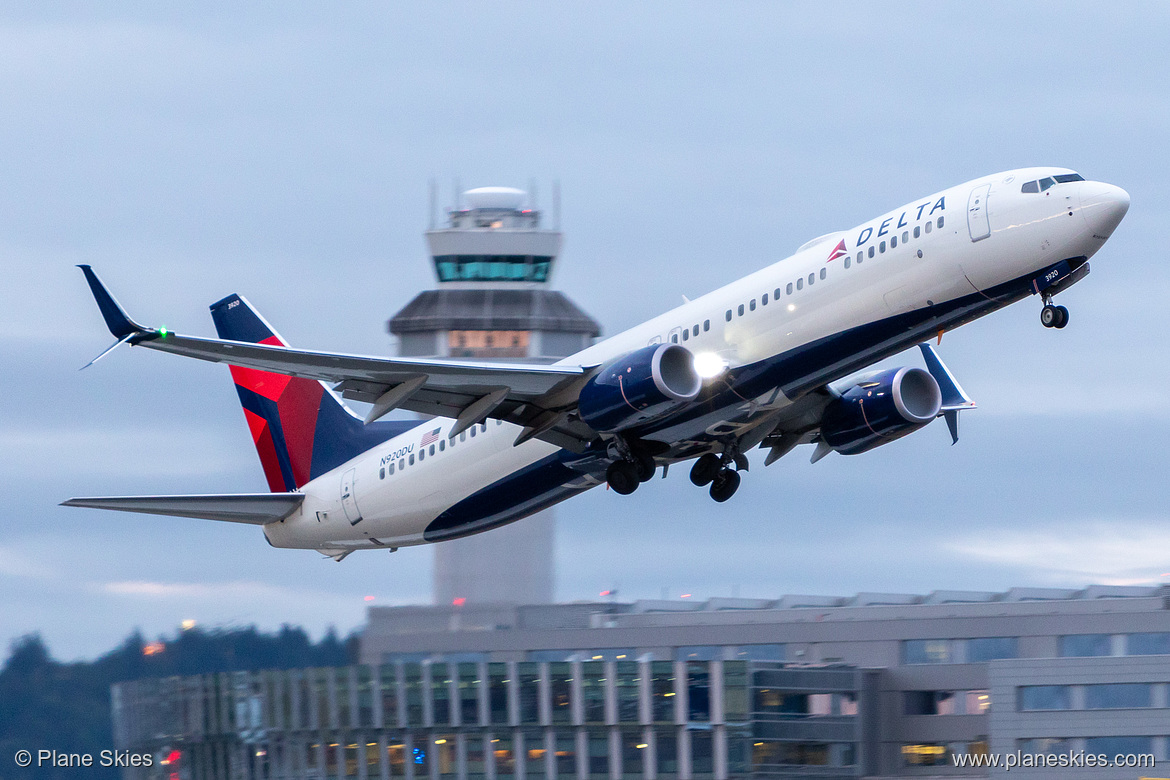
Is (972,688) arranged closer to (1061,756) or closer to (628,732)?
(1061,756)

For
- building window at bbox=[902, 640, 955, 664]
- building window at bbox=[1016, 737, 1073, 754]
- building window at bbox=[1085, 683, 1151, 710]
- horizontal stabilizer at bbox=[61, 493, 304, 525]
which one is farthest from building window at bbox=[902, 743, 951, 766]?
horizontal stabilizer at bbox=[61, 493, 304, 525]

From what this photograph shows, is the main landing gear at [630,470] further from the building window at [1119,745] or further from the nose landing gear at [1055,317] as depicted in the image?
the building window at [1119,745]

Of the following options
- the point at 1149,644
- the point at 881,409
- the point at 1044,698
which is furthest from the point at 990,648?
the point at 881,409

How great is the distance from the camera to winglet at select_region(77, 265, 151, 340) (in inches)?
1136

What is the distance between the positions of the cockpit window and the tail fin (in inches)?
671

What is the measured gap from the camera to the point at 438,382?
110 ft

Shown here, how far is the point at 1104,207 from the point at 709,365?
8.17 metres

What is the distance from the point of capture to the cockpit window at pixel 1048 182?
3109 cm

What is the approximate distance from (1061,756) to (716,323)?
22821 millimetres

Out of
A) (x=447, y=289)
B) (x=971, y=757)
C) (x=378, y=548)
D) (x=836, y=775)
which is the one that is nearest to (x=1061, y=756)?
(x=971, y=757)

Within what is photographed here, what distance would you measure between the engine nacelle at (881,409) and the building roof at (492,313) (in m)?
41.8

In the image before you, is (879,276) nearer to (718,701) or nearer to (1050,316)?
(1050,316)

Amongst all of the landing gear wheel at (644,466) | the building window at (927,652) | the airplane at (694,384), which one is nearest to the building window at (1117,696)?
the building window at (927,652)

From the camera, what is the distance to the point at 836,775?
179 feet
